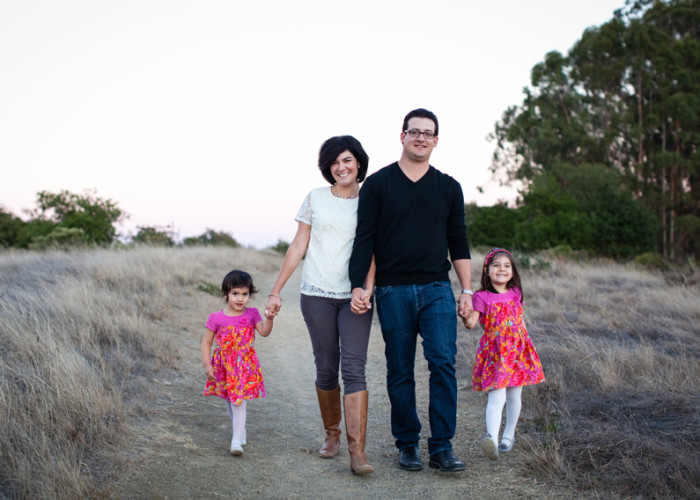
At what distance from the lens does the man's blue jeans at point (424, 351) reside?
12.9 feet

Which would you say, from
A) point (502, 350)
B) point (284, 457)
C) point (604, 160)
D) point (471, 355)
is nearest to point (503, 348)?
point (502, 350)

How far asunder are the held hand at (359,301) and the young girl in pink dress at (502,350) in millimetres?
798

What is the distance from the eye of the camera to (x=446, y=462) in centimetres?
386

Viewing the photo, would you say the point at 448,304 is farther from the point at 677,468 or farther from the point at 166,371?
the point at 166,371

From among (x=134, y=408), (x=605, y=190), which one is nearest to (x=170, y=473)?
(x=134, y=408)

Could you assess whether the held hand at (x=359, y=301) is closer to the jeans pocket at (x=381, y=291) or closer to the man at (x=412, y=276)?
the man at (x=412, y=276)

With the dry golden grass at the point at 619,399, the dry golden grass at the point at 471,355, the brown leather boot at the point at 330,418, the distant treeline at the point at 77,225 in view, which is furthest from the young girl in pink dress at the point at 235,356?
the distant treeline at the point at 77,225

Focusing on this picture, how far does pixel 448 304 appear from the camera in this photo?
3986mm

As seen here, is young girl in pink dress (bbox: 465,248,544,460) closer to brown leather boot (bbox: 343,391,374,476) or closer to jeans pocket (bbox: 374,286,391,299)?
jeans pocket (bbox: 374,286,391,299)

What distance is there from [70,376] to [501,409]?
3.34m

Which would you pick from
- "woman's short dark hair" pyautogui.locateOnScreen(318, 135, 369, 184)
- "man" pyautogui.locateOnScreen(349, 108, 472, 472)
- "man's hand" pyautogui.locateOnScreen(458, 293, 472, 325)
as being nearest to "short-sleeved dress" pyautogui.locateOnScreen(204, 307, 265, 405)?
"man" pyautogui.locateOnScreen(349, 108, 472, 472)

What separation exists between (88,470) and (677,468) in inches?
143

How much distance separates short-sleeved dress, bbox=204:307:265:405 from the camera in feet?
14.5

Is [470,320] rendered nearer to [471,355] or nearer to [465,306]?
[465,306]
